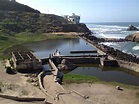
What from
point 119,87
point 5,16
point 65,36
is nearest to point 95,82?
point 119,87

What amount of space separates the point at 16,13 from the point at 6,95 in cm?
11677

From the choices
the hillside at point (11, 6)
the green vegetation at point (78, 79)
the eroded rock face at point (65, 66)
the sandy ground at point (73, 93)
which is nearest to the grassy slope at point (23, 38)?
the eroded rock face at point (65, 66)

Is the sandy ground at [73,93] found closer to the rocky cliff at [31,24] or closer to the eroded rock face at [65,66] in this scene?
the eroded rock face at [65,66]

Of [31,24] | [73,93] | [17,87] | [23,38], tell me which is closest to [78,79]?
[73,93]

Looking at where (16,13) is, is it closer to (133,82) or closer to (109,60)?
(109,60)

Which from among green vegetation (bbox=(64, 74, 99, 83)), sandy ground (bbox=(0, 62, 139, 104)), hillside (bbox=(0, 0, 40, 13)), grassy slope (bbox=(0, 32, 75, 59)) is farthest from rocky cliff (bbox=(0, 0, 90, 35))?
sandy ground (bbox=(0, 62, 139, 104))

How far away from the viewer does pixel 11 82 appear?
117 feet

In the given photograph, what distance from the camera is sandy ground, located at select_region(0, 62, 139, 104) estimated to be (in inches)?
1134

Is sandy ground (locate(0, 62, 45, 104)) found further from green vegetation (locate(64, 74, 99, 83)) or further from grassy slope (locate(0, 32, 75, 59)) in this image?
grassy slope (locate(0, 32, 75, 59))

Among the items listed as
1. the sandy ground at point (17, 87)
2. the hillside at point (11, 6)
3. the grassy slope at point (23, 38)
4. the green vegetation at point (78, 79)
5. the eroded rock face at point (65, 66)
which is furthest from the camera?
the hillside at point (11, 6)

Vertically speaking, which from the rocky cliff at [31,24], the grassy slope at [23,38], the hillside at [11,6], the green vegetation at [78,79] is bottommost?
the green vegetation at [78,79]

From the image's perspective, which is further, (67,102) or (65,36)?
(65,36)

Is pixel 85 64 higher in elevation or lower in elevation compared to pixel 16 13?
lower

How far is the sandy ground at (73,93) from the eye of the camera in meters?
28.8
